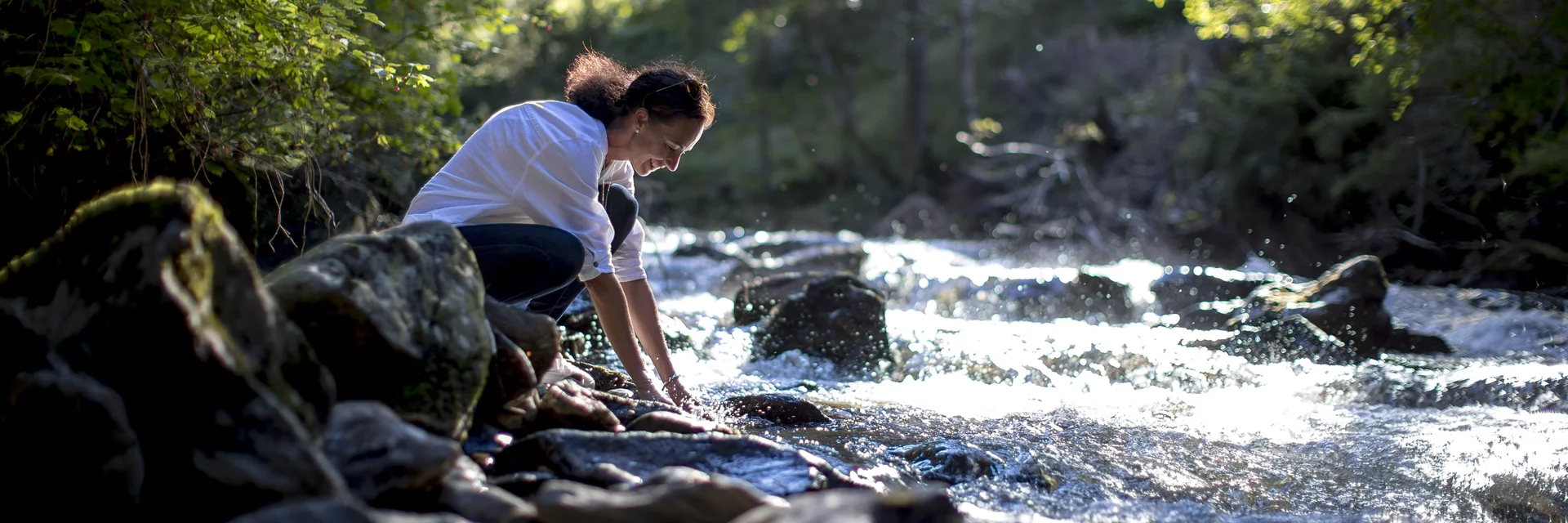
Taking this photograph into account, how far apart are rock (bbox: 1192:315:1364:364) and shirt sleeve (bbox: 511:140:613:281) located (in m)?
4.30

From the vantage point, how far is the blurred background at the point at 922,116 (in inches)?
173

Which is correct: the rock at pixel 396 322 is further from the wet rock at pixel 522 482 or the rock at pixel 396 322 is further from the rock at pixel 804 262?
the rock at pixel 804 262

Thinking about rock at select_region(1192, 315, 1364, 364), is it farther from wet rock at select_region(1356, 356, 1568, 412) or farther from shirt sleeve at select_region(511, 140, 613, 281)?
shirt sleeve at select_region(511, 140, 613, 281)

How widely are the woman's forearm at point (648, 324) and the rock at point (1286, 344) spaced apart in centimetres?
392

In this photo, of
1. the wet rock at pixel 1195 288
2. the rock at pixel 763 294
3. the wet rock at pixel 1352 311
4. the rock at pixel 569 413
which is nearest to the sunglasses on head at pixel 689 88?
the rock at pixel 569 413

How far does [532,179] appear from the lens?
3611 mm

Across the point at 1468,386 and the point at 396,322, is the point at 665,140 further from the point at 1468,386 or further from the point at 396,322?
the point at 1468,386

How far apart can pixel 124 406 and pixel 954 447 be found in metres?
2.49

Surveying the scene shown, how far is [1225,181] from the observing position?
47.4 ft

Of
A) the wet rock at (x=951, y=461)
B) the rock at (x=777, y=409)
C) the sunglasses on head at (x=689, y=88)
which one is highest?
the sunglasses on head at (x=689, y=88)

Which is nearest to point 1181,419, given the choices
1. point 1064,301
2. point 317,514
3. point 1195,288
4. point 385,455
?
point 385,455

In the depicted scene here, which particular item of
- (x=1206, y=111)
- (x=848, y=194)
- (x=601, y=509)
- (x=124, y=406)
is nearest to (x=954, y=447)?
(x=601, y=509)

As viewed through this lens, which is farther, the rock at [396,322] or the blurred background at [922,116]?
the blurred background at [922,116]

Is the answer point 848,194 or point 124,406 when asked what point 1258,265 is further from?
point 848,194
